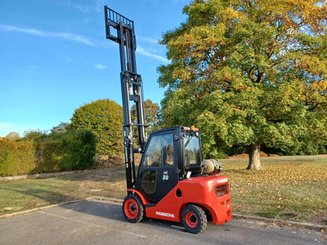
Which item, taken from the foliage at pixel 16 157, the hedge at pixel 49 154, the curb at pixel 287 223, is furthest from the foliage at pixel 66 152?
the curb at pixel 287 223

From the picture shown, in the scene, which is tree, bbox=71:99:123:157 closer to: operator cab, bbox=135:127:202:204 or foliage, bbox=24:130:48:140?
foliage, bbox=24:130:48:140

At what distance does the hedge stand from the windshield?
44.5ft

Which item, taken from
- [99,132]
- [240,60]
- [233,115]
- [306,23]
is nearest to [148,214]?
[233,115]

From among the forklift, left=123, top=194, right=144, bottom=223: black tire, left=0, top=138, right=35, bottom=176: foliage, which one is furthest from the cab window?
left=0, top=138, right=35, bottom=176: foliage

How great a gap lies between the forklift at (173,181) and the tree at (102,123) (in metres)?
16.5

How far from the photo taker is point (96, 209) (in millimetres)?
8344

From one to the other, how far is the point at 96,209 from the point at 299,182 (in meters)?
6.86

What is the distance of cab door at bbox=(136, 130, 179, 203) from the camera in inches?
239

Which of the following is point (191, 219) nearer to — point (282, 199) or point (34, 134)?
point (282, 199)

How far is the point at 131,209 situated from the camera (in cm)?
674

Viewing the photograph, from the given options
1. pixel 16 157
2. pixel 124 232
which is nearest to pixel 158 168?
pixel 124 232

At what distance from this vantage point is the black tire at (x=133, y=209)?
6523 mm

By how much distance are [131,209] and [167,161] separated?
1.43m

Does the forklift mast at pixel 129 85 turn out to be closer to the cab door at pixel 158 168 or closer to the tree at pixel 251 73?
the cab door at pixel 158 168
